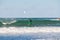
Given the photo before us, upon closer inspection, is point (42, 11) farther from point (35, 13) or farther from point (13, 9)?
point (13, 9)

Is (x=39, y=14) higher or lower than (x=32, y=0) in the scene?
lower

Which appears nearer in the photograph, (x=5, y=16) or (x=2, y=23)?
(x=2, y=23)

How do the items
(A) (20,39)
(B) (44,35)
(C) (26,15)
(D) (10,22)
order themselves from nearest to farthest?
(A) (20,39), (B) (44,35), (D) (10,22), (C) (26,15)

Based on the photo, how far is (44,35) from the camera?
318cm

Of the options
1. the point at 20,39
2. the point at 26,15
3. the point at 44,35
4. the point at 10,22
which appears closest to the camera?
the point at 20,39

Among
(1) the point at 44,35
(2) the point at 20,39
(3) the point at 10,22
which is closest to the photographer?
(2) the point at 20,39

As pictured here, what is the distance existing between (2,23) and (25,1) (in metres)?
1.09

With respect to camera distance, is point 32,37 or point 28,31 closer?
point 32,37

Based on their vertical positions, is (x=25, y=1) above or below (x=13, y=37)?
above

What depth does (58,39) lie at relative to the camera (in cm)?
295

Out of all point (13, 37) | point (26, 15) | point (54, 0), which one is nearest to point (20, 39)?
point (13, 37)

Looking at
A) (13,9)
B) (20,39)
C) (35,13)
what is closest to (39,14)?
(35,13)

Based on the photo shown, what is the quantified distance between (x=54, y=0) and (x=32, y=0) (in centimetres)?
68

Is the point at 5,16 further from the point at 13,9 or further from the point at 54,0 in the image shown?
the point at 54,0
